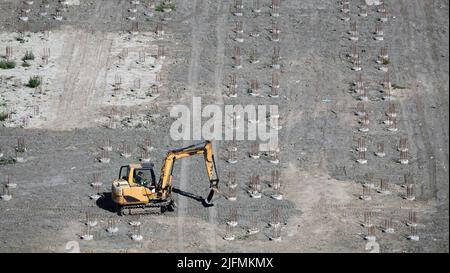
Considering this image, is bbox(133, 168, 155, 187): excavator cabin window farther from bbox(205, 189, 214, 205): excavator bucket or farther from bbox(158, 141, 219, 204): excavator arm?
bbox(205, 189, 214, 205): excavator bucket

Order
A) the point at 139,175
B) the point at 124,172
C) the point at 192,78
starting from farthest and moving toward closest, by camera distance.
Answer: the point at 192,78 → the point at 124,172 → the point at 139,175

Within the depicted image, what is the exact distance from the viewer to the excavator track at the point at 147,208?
206ft

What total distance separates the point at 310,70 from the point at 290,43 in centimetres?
326

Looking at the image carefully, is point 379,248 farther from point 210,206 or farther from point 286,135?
point 286,135

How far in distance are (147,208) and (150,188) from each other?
2.83ft

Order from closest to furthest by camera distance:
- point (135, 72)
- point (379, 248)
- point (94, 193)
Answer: point (379, 248), point (94, 193), point (135, 72)

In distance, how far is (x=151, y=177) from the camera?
64125 millimetres

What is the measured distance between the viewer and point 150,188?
63062 millimetres

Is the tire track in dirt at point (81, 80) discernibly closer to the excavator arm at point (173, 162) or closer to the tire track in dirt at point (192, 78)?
the tire track in dirt at point (192, 78)

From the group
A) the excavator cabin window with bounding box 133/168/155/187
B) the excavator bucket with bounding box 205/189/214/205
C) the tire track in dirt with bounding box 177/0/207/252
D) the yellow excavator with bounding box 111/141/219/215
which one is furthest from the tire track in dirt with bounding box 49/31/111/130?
the excavator bucket with bounding box 205/189/214/205

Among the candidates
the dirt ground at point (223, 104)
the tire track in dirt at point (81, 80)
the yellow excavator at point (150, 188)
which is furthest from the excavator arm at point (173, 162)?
the tire track in dirt at point (81, 80)

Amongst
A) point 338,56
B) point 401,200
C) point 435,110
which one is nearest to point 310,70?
point 338,56

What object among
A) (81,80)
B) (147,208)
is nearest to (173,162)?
(147,208)

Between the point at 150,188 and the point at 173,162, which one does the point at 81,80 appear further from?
the point at 150,188
